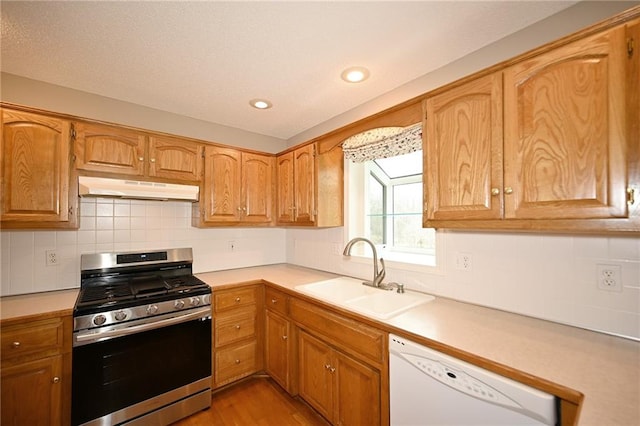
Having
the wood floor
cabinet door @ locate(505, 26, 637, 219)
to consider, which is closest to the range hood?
the wood floor

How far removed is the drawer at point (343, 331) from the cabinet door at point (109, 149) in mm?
1649

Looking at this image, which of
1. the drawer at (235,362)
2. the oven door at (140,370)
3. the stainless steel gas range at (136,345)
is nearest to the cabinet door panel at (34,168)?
the stainless steel gas range at (136,345)

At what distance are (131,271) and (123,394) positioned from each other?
2.96 ft

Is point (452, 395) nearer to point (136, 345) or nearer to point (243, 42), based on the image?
point (136, 345)

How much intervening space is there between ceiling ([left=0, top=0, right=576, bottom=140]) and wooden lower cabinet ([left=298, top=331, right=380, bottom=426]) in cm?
181

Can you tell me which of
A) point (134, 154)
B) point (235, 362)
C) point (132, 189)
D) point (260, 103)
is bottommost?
point (235, 362)

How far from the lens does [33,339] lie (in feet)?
4.87

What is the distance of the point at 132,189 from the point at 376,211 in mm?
2004

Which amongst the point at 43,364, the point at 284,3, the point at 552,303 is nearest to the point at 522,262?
the point at 552,303

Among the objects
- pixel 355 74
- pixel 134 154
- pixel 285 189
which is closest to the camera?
pixel 355 74

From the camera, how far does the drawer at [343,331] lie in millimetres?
1400

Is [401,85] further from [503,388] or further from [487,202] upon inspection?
[503,388]

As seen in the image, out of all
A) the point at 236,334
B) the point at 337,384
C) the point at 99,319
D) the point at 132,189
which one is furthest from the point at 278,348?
the point at 132,189

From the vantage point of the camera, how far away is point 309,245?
2.90m
